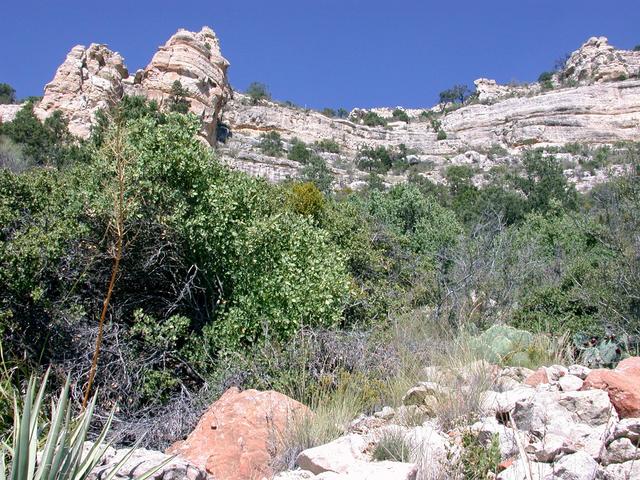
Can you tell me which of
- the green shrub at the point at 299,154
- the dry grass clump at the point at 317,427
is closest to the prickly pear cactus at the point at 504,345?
the dry grass clump at the point at 317,427

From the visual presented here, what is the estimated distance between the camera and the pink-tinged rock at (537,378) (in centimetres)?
539

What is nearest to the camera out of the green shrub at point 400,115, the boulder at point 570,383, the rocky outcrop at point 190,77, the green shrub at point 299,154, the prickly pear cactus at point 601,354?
the boulder at point 570,383

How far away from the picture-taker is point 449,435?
435cm

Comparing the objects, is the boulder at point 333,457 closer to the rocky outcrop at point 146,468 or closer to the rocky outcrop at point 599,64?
A: the rocky outcrop at point 146,468

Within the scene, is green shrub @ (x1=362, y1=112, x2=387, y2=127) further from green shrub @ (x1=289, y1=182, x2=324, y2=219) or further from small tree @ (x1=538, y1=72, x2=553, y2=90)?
green shrub @ (x1=289, y1=182, x2=324, y2=219)

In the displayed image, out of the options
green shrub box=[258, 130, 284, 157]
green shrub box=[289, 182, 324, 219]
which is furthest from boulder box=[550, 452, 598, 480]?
green shrub box=[258, 130, 284, 157]

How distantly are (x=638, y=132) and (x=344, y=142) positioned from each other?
2170 centimetres

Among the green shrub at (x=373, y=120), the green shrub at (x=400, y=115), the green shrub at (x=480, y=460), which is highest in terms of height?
the green shrub at (x=400, y=115)

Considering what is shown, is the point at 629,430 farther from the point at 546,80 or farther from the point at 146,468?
the point at 546,80

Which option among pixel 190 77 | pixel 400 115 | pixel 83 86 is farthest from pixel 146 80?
pixel 400 115

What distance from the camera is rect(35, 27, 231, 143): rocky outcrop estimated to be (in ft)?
104

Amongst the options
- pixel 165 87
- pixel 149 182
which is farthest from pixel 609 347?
pixel 165 87

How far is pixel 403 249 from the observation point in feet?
40.1

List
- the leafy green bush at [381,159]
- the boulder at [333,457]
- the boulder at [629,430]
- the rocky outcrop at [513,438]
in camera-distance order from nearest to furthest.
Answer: the rocky outcrop at [513,438] → the boulder at [629,430] → the boulder at [333,457] → the leafy green bush at [381,159]
